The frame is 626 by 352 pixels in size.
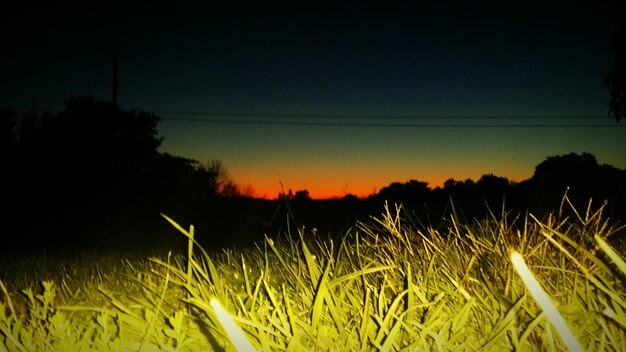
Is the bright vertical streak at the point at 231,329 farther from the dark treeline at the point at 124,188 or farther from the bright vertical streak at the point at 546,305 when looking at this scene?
the dark treeline at the point at 124,188

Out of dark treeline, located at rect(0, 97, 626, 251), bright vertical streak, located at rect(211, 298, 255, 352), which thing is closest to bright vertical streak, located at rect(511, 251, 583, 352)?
bright vertical streak, located at rect(211, 298, 255, 352)

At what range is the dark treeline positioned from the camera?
18.4 metres

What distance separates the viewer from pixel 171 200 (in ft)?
74.3

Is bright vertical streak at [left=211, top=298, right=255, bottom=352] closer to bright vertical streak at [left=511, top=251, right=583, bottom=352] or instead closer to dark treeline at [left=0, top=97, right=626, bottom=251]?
bright vertical streak at [left=511, top=251, right=583, bottom=352]

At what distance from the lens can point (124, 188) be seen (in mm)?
21094

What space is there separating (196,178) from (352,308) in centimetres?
2318

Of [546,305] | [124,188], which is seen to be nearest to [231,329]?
[546,305]

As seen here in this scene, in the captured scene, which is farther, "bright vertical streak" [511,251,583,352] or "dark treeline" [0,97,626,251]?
"dark treeline" [0,97,626,251]

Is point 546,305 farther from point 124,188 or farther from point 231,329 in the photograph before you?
point 124,188

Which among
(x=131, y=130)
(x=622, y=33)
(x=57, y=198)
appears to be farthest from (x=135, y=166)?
(x=622, y=33)

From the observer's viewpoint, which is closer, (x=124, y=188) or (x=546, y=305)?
(x=546, y=305)

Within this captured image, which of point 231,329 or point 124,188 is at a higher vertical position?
point 231,329

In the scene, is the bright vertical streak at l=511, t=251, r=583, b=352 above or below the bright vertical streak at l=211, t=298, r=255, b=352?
above

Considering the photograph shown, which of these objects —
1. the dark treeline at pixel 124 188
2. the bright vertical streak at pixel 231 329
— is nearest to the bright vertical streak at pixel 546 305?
the bright vertical streak at pixel 231 329
